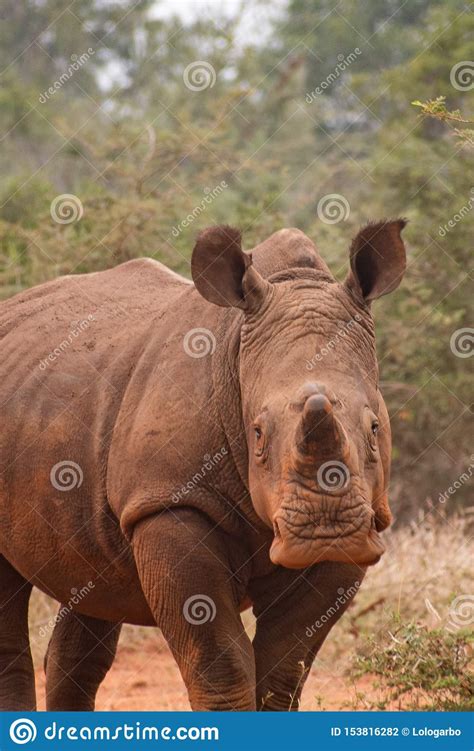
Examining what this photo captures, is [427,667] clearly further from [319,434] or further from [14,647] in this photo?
[319,434]

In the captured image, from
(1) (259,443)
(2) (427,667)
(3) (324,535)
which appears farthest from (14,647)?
(3) (324,535)

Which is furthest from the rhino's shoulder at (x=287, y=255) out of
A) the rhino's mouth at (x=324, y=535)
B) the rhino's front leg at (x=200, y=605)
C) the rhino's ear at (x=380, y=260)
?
the rhino's mouth at (x=324, y=535)

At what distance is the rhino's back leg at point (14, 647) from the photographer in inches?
318

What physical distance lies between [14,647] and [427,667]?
2.31m

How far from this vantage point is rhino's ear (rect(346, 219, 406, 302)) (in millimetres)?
6363

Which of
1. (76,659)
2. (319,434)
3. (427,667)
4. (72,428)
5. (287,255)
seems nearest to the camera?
(319,434)

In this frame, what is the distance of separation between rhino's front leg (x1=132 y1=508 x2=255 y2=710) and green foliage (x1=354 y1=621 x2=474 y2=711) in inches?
48.0

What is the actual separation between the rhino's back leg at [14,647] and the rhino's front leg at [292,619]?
178 cm

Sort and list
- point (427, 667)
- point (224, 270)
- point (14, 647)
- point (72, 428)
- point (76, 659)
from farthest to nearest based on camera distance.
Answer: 1. point (76, 659)
2. point (14, 647)
3. point (427, 667)
4. point (72, 428)
5. point (224, 270)

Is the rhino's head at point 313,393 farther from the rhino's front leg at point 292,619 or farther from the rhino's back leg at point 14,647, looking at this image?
the rhino's back leg at point 14,647

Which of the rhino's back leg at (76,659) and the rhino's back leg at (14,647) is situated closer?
the rhino's back leg at (14,647)

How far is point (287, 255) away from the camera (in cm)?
A: 670

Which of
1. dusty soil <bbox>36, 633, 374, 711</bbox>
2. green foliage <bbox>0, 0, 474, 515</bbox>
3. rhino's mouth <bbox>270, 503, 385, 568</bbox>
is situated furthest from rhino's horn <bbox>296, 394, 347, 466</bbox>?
dusty soil <bbox>36, 633, 374, 711</bbox>

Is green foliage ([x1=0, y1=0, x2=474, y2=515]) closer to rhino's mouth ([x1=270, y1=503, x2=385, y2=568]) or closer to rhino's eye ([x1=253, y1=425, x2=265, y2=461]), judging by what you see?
rhino's eye ([x1=253, y1=425, x2=265, y2=461])
